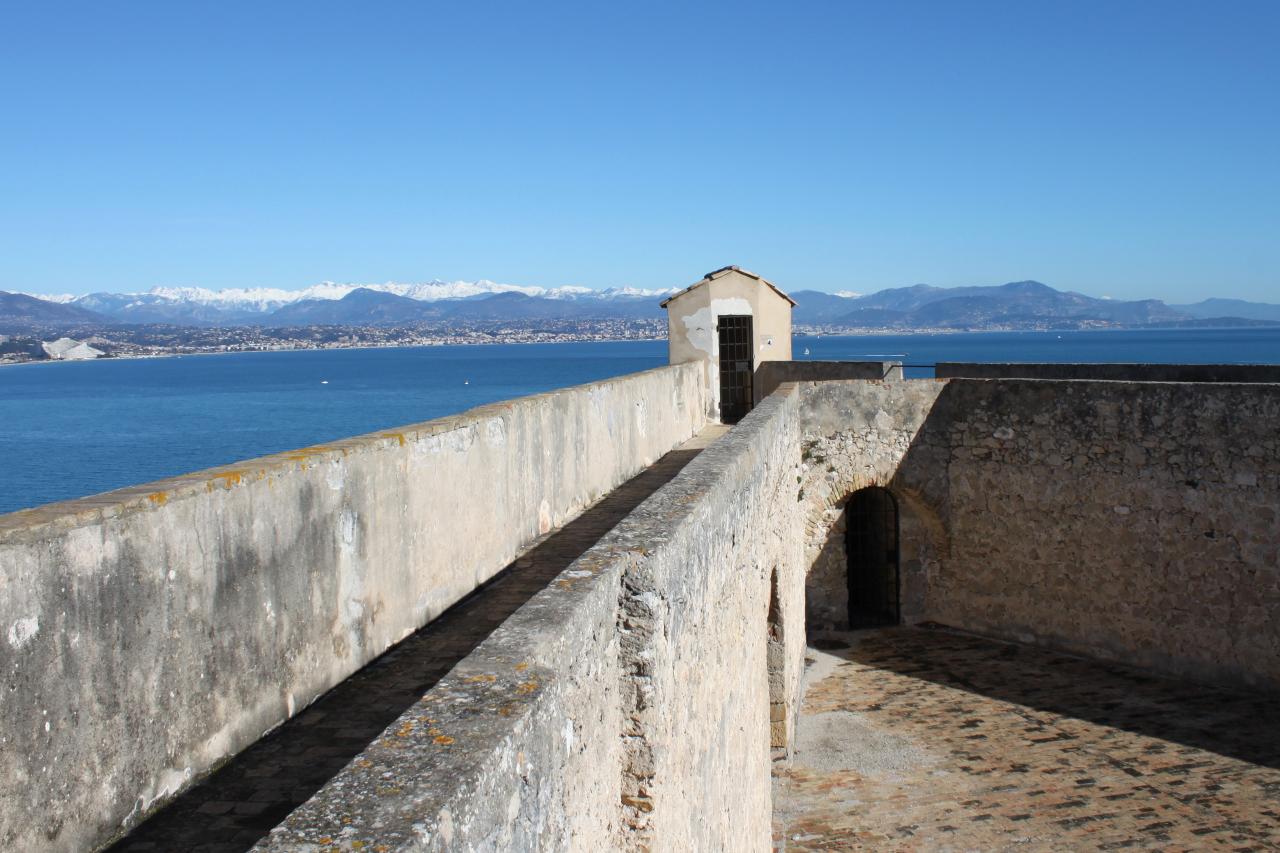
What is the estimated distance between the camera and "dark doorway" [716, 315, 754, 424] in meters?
19.0

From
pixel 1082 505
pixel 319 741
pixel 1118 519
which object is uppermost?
pixel 319 741

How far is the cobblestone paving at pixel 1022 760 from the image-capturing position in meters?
9.66

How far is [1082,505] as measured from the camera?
13414 mm

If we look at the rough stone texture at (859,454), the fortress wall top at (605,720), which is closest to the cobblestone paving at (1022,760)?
the rough stone texture at (859,454)

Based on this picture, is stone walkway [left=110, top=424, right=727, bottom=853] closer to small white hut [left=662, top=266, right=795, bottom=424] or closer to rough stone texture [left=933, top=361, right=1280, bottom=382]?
rough stone texture [left=933, top=361, right=1280, bottom=382]

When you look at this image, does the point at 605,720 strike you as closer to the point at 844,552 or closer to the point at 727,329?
the point at 844,552

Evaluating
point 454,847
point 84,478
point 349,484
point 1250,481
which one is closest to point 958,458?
point 1250,481

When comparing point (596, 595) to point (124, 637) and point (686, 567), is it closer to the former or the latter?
point (686, 567)

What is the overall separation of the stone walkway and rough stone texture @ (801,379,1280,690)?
8.16 m

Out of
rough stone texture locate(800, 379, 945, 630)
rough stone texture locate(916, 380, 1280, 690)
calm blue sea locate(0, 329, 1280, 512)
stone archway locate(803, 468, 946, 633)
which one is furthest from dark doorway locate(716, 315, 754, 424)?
calm blue sea locate(0, 329, 1280, 512)

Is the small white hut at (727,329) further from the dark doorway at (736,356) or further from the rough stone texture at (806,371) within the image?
the rough stone texture at (806,371)

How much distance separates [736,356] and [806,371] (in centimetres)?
123

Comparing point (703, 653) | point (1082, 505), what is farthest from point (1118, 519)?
point (703, 653)

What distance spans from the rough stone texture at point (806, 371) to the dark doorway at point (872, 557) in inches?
133
